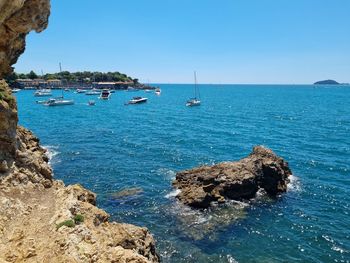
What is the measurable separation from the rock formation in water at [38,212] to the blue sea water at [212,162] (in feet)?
26.6

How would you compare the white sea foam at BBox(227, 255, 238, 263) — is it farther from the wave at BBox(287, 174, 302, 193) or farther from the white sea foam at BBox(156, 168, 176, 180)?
the white sea foam at BBox(156, 168, 176, 180)

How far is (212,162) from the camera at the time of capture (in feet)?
172

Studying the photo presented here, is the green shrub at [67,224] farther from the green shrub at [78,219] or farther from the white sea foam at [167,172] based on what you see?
the white sea foam at [167,172]

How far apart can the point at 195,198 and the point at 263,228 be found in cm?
710

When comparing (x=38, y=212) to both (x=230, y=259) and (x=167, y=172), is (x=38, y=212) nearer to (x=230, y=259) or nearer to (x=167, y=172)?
(x=230, y=259)

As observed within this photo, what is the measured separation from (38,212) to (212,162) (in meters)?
34.4

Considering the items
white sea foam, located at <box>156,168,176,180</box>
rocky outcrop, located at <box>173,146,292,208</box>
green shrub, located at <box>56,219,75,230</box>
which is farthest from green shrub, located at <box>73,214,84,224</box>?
white sea foam, located at <box>156,168,176,180</box>

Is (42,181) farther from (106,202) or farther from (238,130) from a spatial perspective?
(238,130)

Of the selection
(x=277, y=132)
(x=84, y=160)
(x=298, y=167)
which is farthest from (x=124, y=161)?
(x=277, y=132)

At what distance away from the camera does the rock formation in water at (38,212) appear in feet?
54.2

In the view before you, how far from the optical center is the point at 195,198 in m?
35.9

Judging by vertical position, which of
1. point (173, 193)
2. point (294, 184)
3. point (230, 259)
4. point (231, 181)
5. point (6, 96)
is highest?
point (6, 96)

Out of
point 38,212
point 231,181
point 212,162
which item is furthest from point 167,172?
point 38,212

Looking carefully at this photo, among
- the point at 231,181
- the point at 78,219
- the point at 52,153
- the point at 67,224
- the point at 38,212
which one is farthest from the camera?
the point at 52,153
